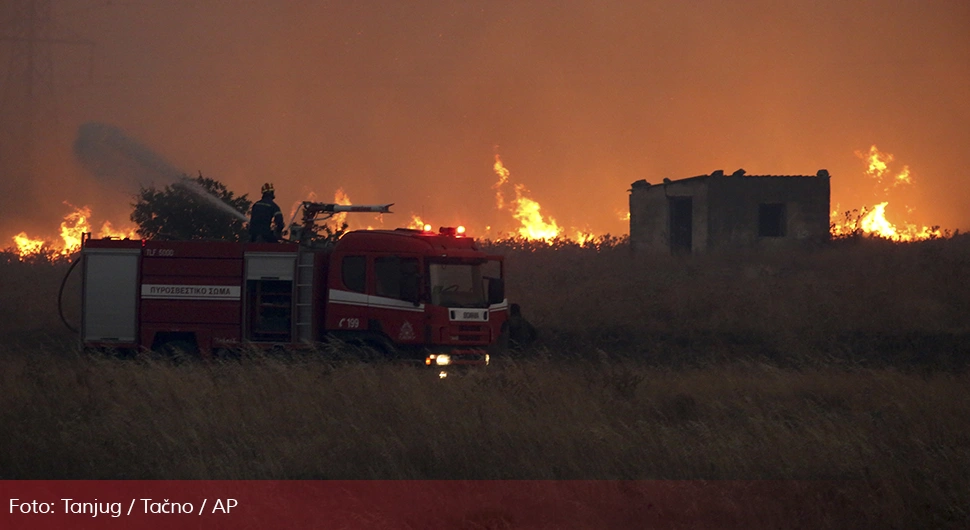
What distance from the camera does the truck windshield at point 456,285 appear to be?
54.3ft

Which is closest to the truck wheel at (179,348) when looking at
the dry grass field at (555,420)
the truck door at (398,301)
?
the dry grass field at (555,420)

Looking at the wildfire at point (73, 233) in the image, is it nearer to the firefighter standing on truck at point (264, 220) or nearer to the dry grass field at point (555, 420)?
the dry grass field at point (555, 420)

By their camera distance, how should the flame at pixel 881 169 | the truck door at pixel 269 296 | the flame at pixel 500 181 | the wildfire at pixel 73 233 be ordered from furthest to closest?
the flame at pixel 500 181 < the flame at pixel 881 169 < the wildfire at pixel 73 233 < the truck door at pixel 269 296

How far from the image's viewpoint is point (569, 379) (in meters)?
15.1

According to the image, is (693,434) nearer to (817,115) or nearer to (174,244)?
(174,244)

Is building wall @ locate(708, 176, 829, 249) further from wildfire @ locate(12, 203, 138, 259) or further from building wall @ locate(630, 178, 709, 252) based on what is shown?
wildfire @ locate(12, 203, 138, 259)

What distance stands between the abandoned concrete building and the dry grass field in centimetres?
1475

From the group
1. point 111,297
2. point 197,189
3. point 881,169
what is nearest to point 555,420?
point 111,297

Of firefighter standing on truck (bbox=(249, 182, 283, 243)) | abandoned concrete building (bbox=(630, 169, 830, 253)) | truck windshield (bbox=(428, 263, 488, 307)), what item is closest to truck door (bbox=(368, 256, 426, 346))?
truck windshield (bbox=(428, 263, 488, 307))

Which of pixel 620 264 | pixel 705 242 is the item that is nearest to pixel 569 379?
pixel 620 264

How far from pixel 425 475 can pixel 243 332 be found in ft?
28.3

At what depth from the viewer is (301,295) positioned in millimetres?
17531

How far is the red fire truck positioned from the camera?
16484 millimetres

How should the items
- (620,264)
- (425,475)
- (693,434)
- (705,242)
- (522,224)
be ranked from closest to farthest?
(425,475), (693,434), (620,264), (705,242), (522,224)
